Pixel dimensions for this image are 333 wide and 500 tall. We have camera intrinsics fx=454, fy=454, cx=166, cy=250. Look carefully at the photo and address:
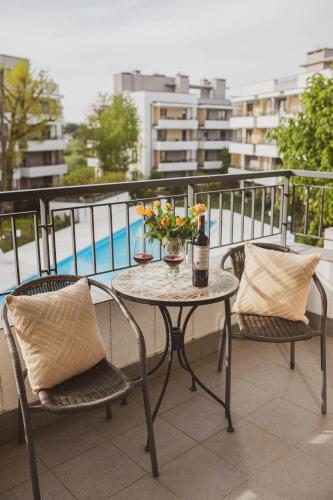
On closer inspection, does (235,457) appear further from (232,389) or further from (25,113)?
(25,113)

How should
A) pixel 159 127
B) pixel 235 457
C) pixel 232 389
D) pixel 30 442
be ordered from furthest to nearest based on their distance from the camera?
pixel 159 127 → pixel 232 389 → pixel 235 457 → pixel 30 442

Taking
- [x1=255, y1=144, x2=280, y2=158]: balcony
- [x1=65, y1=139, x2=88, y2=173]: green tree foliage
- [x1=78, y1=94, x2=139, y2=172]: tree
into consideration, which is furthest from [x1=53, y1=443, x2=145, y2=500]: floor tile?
[x1=255, y1=144, x2=280, y2=158]: balcony

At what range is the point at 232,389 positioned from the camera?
2887 millimetres

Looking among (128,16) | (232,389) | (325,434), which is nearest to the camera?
(325,434)

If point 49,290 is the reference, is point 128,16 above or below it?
above

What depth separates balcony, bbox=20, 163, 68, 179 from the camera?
93.5ft

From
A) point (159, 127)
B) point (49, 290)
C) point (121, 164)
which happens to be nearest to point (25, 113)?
point (121, 164)

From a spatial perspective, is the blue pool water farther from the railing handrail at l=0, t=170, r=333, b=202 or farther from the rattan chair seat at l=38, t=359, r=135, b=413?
the rattan chair seat at l=38, t=359, r=135, b=413

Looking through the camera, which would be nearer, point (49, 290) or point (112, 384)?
point (112, 384)

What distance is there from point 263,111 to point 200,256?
34.1 metres

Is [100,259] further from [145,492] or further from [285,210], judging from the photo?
[145,492]

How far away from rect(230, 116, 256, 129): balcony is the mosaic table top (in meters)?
33.4

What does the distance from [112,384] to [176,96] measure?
36.4 m

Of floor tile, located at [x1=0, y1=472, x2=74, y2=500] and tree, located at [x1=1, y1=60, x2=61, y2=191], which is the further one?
tree, located at [x1=1, y1=60, x2=61, y2=191]
